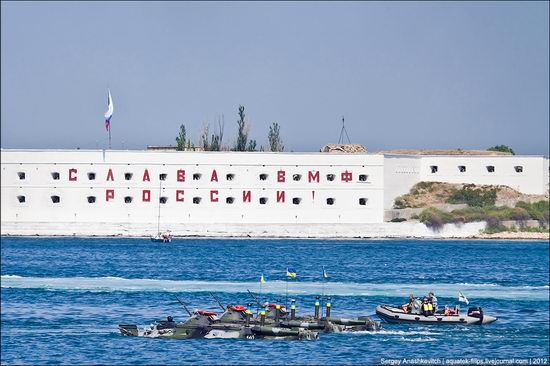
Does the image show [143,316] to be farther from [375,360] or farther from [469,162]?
[469,162]

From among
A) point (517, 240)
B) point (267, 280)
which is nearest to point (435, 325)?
point (267, 280)

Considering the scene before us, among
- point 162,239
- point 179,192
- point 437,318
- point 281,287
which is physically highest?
point 179,192

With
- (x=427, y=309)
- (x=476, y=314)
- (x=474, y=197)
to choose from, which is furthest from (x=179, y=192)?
(x=476, y=314)

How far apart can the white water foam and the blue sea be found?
48 millimetres

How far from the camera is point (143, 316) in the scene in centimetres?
3825

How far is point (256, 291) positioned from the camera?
153 feet

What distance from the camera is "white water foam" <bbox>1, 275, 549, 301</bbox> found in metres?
46.2

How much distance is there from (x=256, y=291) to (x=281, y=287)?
5.27ft

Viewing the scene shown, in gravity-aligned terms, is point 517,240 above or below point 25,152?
below

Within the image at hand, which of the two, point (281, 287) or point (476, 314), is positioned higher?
point (281, 287)

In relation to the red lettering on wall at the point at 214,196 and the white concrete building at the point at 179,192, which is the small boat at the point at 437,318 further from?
the red lettering on wall at the point at 214,196

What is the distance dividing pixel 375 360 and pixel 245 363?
3.01 metres

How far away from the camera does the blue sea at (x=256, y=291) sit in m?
31.8

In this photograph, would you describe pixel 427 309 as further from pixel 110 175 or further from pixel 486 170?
pixel 486 170
